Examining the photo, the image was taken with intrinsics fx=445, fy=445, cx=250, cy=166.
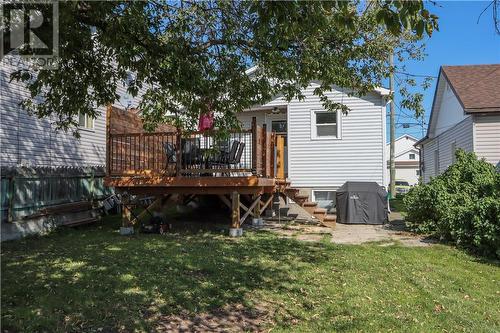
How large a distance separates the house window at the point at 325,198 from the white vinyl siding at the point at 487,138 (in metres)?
4.62

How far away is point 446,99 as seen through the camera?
17250 mm

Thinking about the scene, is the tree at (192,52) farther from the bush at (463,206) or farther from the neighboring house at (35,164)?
the neighboring house at (35,164)

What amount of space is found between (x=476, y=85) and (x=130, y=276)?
13.5 meters

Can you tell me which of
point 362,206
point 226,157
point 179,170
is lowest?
point 362,206

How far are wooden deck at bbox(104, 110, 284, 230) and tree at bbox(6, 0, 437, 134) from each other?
3311 mm

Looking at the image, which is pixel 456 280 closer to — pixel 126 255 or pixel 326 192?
pixel 126 255

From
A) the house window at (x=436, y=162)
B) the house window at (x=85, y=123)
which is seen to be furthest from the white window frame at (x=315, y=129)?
the house window at (x=436, y=162)

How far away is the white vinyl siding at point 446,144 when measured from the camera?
45.9ft

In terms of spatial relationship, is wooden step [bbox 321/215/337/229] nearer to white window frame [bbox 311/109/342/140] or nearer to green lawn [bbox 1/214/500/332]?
green lawn [bbox 1/214/500/332]

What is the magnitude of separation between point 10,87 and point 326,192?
32.2 ft

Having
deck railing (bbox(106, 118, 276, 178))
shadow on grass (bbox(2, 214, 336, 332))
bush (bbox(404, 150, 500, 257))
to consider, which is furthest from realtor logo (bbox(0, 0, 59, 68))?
bush (bbox(404, 150, 500, 257))

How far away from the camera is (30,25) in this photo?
4.11 m

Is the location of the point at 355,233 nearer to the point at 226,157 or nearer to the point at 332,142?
the point at 226,157

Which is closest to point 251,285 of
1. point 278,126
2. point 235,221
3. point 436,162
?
point 235,221
